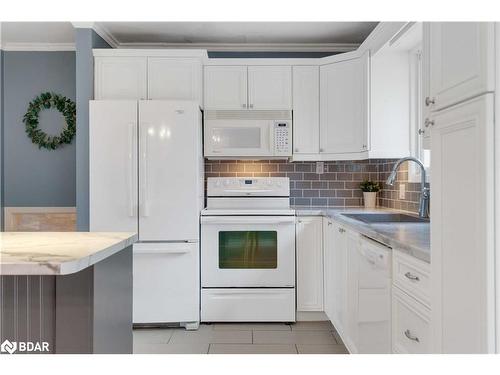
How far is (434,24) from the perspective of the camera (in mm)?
1460

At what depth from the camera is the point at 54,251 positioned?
1.32 meters

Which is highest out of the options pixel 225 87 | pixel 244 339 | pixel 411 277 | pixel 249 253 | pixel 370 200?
pixel 225 87

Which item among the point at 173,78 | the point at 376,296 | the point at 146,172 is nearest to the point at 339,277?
the point at 376,296

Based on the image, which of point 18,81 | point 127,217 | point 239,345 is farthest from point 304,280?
point 18,81

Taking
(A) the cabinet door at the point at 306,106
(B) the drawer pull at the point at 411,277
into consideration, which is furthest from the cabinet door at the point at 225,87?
(B) the drawer pull at the point at 411,277

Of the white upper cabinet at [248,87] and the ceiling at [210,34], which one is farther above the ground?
the ceiling at [210,34]

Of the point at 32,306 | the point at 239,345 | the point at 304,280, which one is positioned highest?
the point at 32,306

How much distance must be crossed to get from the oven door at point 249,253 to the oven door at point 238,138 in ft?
1.91

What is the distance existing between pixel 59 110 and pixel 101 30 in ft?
2.93

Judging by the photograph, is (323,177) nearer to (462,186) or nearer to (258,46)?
(258,46)

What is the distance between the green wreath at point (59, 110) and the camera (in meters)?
3.77

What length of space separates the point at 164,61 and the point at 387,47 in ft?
5.50

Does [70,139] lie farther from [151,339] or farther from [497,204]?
[497,204]

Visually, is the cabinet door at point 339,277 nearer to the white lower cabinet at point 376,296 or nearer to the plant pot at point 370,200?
the white lower cabinet at point 376,296
